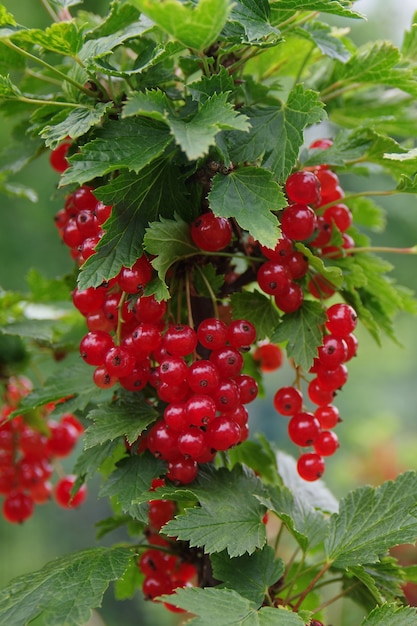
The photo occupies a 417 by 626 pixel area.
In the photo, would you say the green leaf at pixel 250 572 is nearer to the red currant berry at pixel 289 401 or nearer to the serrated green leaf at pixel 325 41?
the red currant berry at pixel 289 401

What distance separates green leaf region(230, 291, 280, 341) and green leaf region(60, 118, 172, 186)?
20 cm

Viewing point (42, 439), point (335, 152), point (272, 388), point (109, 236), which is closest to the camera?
point (109, 236)

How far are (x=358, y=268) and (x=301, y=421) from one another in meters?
0.19

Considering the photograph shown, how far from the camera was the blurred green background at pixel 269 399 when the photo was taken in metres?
2.52

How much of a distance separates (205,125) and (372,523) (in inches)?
17.9

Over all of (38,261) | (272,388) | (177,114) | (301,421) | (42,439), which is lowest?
(272,388)

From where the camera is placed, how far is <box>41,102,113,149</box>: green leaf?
0.64 metres

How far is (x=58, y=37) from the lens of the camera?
669 millimetres

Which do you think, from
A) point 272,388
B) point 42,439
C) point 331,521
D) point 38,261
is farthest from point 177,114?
point 272,388

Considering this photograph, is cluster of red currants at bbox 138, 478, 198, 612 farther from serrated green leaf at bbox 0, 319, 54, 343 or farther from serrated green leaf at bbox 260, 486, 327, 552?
serrated green leaf at bbox 0, 319, 54, 343

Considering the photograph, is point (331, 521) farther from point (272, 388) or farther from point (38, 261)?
point (272, 388)

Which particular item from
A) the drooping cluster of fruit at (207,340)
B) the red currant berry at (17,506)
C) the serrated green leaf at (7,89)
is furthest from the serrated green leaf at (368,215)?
the red currant berry at (17,506)

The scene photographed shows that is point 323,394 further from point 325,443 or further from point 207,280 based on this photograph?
point 207,280

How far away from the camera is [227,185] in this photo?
65cm
